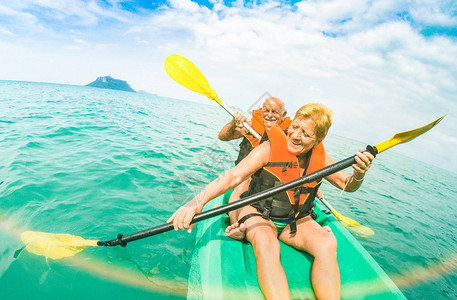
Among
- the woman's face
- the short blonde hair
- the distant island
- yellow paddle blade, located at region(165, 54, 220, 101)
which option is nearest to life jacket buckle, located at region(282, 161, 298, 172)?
the woman's face

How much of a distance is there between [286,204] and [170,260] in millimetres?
1626

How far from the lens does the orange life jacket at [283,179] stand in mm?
2250

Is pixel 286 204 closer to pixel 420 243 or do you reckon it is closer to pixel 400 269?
pixel 400 269

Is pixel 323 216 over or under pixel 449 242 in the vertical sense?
over

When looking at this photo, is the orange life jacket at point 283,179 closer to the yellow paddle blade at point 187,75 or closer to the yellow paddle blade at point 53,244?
the yellow paddle blade at point 187,75

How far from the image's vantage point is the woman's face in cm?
207

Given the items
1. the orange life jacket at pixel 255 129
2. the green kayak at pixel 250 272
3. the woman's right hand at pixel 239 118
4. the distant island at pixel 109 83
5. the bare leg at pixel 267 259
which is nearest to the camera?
the bare leg at pixel 267 259

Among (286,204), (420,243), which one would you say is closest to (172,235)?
(286,204)

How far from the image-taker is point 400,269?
3979 millimetres

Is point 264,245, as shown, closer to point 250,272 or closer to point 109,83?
point 250,272

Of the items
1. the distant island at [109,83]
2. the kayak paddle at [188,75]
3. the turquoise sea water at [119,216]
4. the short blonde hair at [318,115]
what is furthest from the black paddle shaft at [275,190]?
the distant island at [109,83]

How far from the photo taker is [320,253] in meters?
2.03

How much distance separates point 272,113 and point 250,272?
244cm

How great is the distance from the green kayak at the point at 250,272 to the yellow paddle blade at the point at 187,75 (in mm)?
2308
